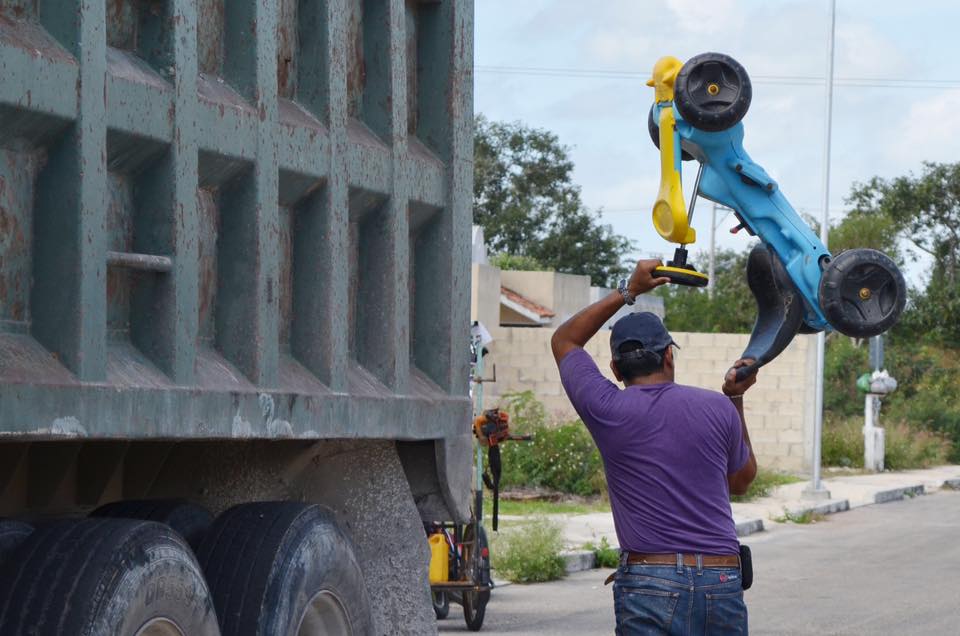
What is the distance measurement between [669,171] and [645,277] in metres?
0.47

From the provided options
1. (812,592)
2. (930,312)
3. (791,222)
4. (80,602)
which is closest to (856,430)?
(930,312)

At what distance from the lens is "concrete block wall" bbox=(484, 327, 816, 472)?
85.9 feet

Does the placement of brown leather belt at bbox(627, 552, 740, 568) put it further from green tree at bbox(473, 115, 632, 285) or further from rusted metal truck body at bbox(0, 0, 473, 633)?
green tree at bbox(473, 115, 632, 285)

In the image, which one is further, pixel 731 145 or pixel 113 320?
pixel 731 145

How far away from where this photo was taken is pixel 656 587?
474cm

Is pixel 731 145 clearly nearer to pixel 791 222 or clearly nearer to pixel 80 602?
pixel 791 222

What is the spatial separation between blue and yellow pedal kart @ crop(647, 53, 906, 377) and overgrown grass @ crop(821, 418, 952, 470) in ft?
83.0

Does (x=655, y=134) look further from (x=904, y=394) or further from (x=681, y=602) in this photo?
(x=904, y=394)

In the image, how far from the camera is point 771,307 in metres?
5.42

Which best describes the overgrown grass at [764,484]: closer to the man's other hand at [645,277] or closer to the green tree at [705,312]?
the green tree at [705,312]

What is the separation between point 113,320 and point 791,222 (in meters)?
2.37

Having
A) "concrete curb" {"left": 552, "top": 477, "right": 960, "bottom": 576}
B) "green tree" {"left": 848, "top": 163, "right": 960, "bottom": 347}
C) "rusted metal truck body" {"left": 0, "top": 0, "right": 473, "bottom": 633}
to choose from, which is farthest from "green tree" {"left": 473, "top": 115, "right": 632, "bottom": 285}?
"rusted metal truck body" {"left": 0, "top": 0, "right": 473, "bottom": 633}

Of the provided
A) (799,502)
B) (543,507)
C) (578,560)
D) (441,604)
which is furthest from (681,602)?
(799,502)

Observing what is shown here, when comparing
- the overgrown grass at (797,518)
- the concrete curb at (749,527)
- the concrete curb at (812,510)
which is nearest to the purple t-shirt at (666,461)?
the concrete curb at (812,510)
